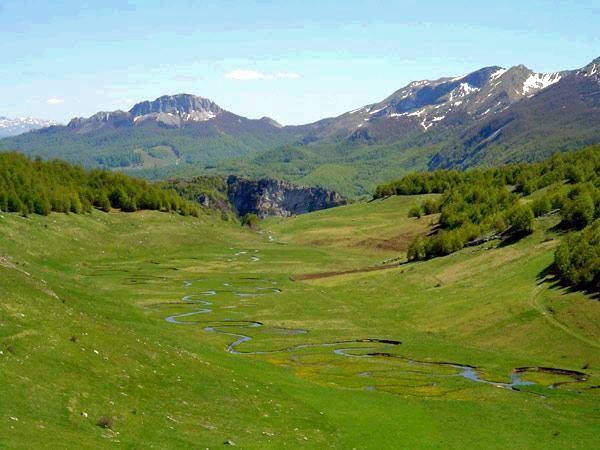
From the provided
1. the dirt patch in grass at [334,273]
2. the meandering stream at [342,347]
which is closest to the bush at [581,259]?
the meandering stream at [342,347]

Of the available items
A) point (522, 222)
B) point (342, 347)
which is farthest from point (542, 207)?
point (342, 347)

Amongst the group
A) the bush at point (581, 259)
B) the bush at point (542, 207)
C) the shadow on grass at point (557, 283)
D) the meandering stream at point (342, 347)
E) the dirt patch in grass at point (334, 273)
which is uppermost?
the bush at point (542, 207)

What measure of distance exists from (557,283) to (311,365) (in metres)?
46.3

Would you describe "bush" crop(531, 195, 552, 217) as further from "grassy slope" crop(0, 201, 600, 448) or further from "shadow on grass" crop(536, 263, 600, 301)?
"shadow on grass" crop(536, 263, 600, 301)

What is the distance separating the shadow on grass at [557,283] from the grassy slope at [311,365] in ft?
4.17

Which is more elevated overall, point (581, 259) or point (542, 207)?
point (542, 207)

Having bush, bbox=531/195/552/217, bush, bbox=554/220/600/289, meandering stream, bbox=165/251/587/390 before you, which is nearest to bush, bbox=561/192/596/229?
bush, bbox=554/220/600/289

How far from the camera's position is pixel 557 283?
116188mm

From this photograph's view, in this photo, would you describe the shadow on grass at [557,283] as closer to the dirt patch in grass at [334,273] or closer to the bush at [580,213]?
the bush at [580,213]

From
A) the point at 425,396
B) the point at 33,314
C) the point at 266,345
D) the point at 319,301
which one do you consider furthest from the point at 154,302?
the point at 33,314

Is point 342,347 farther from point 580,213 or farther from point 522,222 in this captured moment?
point 522,222

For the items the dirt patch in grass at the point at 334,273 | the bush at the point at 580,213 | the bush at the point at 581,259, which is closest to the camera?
the bush at the point at 581,259

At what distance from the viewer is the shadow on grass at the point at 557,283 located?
106 meters

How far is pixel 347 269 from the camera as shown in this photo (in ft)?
645
